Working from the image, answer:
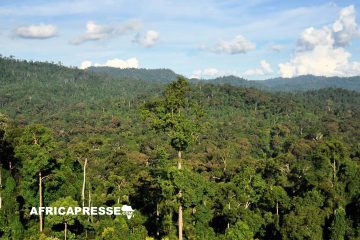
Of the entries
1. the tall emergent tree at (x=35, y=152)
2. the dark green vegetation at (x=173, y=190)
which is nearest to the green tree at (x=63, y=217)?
the dark green vegetation at (x=173, y=190)

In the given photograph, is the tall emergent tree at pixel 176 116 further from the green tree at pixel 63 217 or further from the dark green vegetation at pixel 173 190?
the green tree at pixel 63 217

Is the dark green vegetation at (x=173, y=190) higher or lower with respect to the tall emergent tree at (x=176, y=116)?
lower

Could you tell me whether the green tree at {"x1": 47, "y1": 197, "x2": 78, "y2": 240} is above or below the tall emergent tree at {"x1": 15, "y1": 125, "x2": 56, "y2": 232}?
below

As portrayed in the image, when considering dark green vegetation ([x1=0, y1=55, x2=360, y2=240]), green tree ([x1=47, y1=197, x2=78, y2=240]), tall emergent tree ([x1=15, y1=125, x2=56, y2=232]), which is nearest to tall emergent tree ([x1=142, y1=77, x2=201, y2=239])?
dark green vegetation ([x1=0, y1=55, x2=360, y2=240])

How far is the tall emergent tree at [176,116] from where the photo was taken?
88.7 ft

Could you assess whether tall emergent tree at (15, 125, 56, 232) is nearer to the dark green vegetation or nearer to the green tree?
the dark green vegetation

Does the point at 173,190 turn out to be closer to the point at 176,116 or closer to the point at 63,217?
the point at 176,116

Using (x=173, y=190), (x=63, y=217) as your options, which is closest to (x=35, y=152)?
(x=63, y=217)

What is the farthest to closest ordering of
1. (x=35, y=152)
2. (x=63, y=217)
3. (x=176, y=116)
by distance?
(x=35, y=152) < (x=63, y=217) < (x=176, y=116)

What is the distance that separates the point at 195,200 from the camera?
88.2 feet

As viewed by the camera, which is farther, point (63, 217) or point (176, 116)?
point (63, 217)

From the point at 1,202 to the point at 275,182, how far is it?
27832 mm

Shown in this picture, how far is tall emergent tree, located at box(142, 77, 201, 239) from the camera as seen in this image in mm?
27047

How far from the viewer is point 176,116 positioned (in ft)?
88.8
